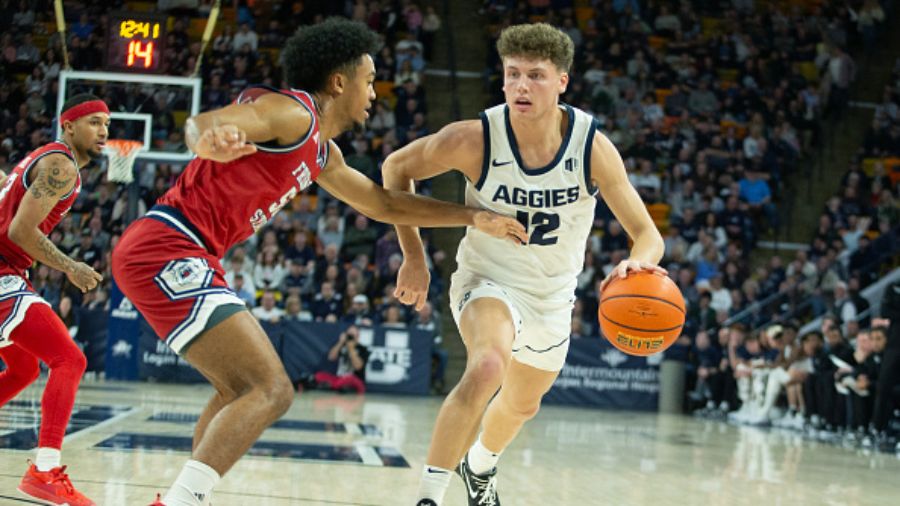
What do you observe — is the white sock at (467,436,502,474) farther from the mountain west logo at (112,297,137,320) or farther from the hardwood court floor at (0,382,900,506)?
the mountain west logo at (112,297,137,320)

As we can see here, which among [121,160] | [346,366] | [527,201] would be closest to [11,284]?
[527,201]

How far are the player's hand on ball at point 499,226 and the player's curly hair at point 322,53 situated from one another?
3.25 feet

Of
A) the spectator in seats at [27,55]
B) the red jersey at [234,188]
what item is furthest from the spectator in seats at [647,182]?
the red jersey at [234,188]

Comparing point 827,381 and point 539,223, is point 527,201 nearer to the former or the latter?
point 539,223

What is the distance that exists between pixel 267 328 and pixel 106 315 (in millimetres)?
2286

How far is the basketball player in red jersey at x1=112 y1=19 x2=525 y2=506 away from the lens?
3.56 m

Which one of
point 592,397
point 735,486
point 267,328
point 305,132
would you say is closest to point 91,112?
point 305,132

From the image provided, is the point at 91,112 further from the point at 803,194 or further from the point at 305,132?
the point at 803,194

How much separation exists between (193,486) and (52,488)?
5.48ft

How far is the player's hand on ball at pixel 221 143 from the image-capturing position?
3510 mm

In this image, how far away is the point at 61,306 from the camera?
14727 mm

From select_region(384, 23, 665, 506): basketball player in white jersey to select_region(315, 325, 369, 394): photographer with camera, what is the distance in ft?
31.1

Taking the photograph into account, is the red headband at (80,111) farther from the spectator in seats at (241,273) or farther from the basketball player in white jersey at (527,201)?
the spectator in seats at (241,273)

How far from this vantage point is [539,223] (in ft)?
16.5
